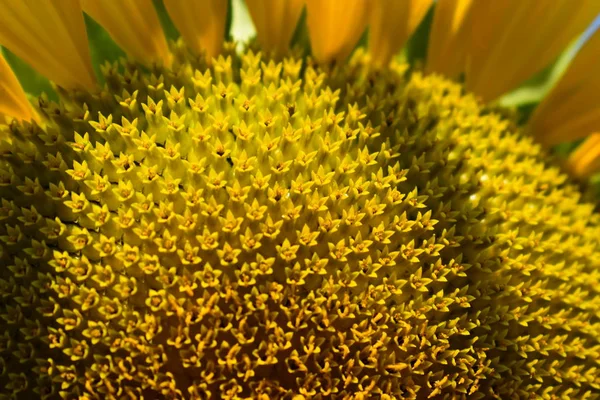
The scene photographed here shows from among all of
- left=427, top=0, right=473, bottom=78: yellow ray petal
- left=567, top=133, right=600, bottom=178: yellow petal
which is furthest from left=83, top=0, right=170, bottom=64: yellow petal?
left=567, top=133, right=600, bottom=178: yellow petal

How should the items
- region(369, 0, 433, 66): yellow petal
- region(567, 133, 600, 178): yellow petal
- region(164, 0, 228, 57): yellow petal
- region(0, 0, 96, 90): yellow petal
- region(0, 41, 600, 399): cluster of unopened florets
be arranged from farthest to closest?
region(567, 133, 600, 178): yellow petal, region(369, 0, 433, 66): yellow petal, region(164, 0, 228, 57): yellow petal, region(0, 0, 96, 90): yellow petal, region(0, 41, 600, 399): cluster of unopened florets

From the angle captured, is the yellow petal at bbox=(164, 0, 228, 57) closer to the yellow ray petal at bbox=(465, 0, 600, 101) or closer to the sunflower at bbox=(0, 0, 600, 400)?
the sunflower at bbox=(0, 0, 600, 400)

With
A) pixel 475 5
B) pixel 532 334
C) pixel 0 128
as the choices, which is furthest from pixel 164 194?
pixel 475 5

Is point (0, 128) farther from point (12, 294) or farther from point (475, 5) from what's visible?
point (475, 5)

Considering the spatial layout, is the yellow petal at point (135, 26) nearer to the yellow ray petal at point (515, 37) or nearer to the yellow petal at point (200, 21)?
the yellow petal at point (200, 21)

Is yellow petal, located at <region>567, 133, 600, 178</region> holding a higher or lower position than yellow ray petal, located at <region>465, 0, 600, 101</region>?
lower

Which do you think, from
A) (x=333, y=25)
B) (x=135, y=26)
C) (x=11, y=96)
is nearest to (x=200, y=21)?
(x=135, y=26)

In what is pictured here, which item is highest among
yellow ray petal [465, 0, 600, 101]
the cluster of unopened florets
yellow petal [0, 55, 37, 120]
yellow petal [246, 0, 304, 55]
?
yellow petal [246, 0, 304, 55]
